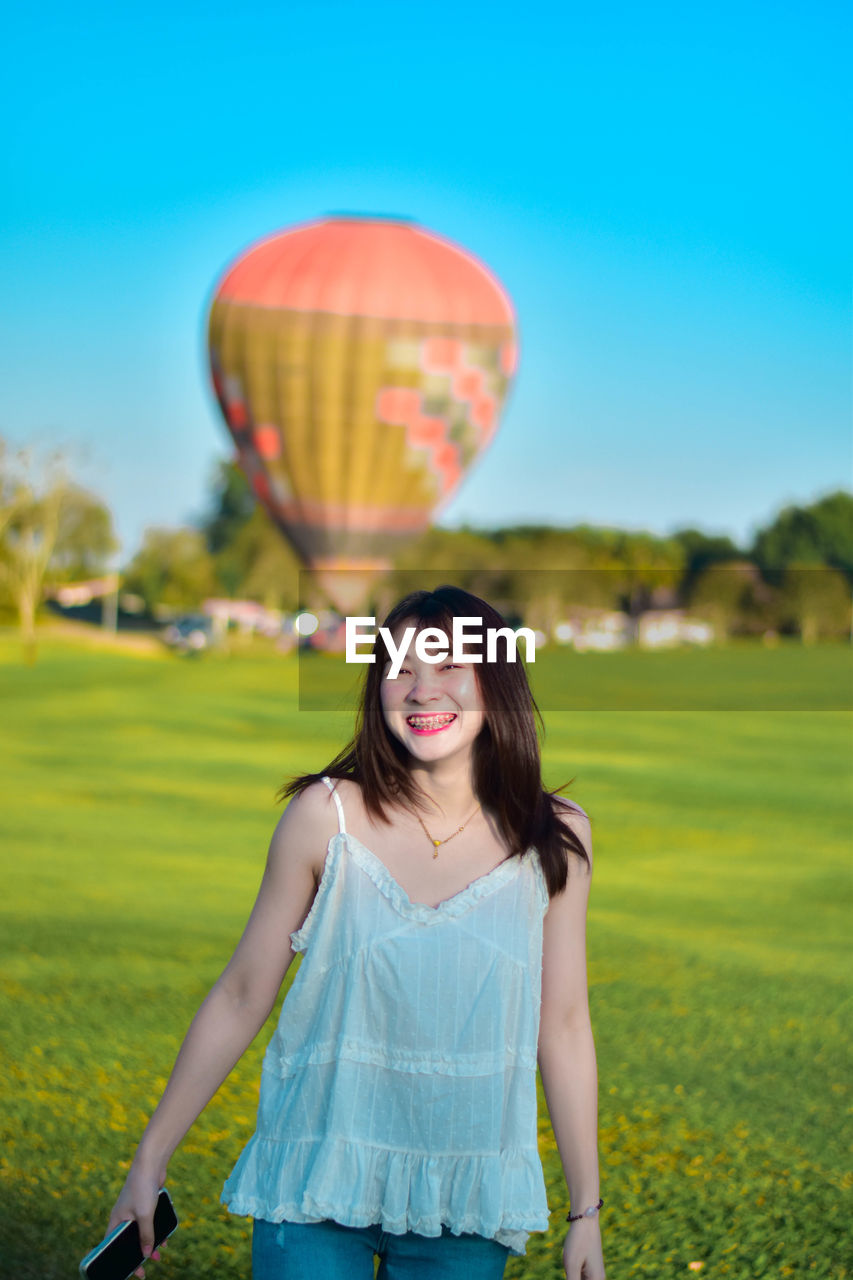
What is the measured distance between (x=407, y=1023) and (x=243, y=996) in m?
0.25

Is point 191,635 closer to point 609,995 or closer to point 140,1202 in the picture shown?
point 609,995

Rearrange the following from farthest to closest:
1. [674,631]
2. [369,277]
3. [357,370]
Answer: [674,631]
[369,277]
[357,370]

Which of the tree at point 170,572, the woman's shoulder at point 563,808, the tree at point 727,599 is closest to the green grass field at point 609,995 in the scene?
the woman's shoulder at point 563,808

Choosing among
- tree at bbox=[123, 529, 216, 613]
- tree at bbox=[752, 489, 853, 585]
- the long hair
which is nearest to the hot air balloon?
the long hair

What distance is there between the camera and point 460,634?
87.2 inches

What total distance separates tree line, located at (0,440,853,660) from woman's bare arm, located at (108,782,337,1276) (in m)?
32.9

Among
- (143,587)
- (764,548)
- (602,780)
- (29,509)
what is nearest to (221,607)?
→ (143,587)

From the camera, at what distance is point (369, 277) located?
31.5 meters

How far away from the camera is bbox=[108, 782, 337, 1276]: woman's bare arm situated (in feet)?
6.97

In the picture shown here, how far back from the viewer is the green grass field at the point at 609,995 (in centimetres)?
376

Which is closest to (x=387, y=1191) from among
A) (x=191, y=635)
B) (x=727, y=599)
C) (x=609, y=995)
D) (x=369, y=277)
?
(x=609, y=995)

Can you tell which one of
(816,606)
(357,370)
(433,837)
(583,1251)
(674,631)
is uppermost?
(357,370)

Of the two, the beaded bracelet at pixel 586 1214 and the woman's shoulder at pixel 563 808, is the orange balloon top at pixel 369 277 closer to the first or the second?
the woman's shoulder at pixel 563 808

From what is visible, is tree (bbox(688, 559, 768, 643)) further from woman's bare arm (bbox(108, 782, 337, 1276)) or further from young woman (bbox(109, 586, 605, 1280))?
woman's bare arm (bbox(108, 782, 337, 1276))
